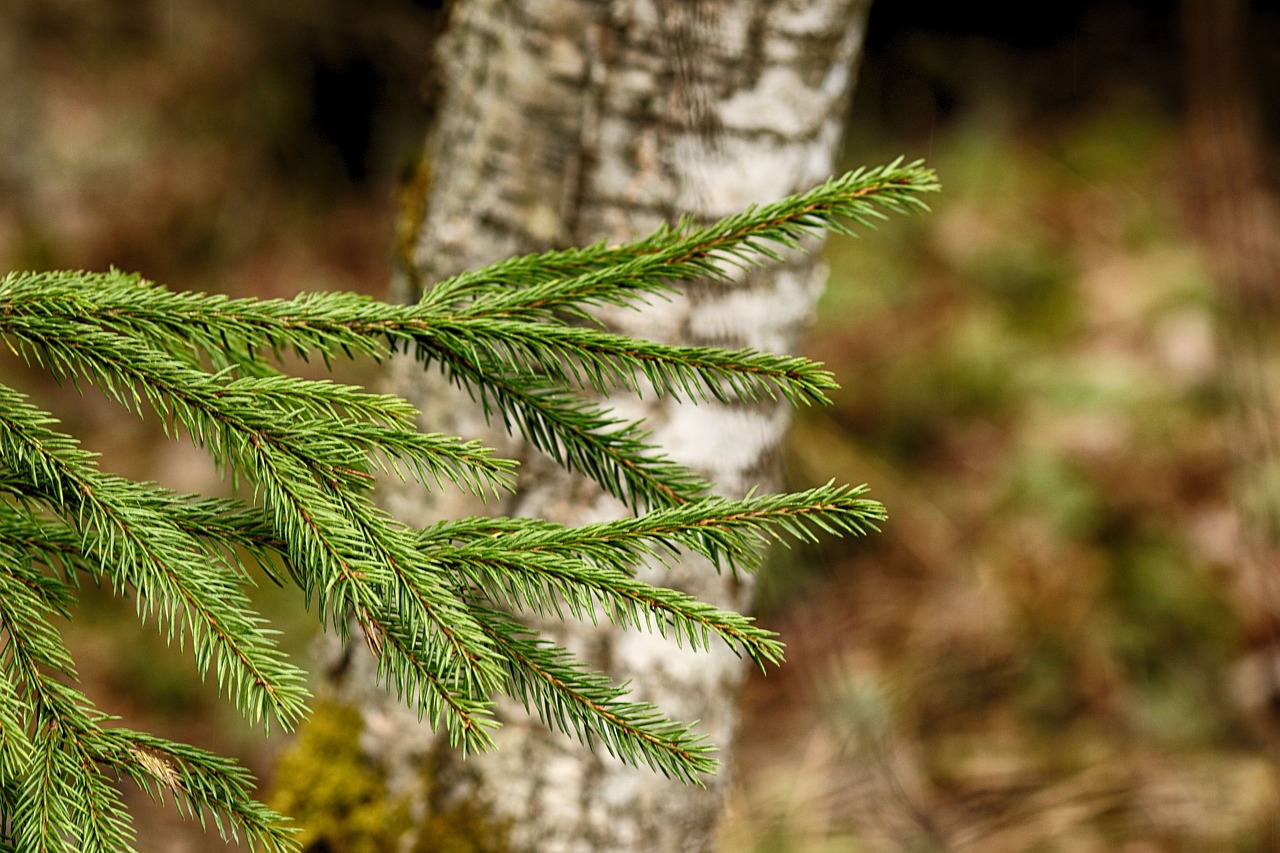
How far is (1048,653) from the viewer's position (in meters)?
2.68

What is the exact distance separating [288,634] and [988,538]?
2.36m

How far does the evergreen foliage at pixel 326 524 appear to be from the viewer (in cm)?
70

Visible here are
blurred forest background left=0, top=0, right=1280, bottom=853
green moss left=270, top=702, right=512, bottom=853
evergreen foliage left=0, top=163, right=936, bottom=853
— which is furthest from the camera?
blurred forest background left=0, top=0, right=1280, bottom=853

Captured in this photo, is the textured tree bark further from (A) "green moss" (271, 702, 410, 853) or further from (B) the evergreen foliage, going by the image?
(B) the evergreen foliage

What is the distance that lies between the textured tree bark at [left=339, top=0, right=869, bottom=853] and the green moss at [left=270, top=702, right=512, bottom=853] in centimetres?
3

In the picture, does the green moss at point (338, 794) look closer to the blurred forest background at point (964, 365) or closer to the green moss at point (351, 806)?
the green moss at point (351, 806)

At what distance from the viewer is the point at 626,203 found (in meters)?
1.16

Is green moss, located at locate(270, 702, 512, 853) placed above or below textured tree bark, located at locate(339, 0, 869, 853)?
below

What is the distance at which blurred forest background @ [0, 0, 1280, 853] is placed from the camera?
7.09 feet

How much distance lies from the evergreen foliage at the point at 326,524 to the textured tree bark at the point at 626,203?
356mm

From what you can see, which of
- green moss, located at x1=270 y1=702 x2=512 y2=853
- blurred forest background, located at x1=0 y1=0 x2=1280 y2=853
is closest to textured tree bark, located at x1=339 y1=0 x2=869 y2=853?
green moss, located at x1=270 y1=702 x2=512 y2=853

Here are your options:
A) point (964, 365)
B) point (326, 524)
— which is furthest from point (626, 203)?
point (964, 365)

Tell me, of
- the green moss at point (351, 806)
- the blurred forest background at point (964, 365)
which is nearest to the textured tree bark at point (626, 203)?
the green moss at point (351, 806)

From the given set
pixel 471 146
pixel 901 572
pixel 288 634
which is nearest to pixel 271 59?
pixel 288 634
